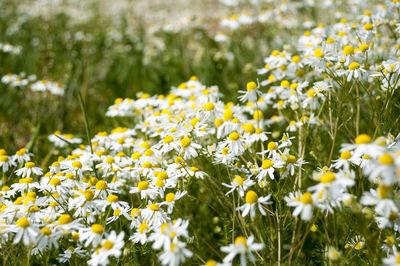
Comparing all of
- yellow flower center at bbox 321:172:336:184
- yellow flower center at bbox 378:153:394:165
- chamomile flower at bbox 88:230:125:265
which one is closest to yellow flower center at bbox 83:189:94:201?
chamomile flower at bbox 88:230:125:265

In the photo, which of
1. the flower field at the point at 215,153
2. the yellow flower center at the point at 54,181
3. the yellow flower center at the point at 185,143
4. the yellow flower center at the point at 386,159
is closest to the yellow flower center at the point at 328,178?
the flower field at the point at 215,153

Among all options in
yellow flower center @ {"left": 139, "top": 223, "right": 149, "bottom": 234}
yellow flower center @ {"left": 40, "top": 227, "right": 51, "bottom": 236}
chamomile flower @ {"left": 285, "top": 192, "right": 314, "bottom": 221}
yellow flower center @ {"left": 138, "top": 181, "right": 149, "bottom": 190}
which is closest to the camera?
chamomile flower @ {"left": 285, "top": 192, "right": 314, "bottom": 221}

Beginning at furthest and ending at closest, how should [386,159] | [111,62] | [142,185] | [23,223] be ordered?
1. [111,62]
2. [142,185]
3. [23,223]
4. [386,159]

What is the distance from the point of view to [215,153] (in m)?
2.20

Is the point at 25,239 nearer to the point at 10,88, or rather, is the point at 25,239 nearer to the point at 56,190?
the point at 56,190

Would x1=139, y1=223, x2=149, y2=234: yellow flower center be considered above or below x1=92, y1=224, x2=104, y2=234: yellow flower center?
below

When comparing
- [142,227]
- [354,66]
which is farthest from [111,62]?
[142,227]

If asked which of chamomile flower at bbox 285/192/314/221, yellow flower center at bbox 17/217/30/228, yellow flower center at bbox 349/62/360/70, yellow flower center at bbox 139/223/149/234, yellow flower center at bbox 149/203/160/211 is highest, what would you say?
yellow flower center at bbox 349/62/360/70

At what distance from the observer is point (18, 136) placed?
4.25 m

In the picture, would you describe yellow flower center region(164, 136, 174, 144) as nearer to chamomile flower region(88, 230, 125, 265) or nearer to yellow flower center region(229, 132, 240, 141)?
yellow flower center region(229, 132, 240, 141)

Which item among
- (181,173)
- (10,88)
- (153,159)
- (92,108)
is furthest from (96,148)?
(10,88)

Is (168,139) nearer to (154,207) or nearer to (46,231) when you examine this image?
(154,207)

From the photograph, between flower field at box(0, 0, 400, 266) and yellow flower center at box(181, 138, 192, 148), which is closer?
flower field at box(0, 0, 400, 266)

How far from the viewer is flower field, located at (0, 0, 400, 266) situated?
5.40ft
